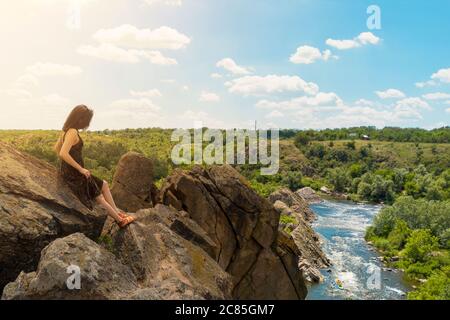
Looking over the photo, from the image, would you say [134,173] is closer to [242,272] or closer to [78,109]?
[242,272]

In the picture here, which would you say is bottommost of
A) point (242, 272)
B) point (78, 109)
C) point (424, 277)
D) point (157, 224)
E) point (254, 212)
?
point (424, 277)

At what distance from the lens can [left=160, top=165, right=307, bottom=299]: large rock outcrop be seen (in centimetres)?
2766

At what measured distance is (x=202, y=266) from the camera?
565 inches

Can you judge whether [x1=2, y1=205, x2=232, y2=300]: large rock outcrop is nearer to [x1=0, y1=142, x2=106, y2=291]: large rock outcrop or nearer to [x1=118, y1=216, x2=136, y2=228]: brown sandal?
[x1=118, y1=216, x2=136, y2=228]: brown sandal

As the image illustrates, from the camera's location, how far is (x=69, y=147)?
14.1 metres

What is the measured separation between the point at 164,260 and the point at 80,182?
13.3 ft

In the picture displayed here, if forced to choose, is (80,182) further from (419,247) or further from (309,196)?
(309,196)

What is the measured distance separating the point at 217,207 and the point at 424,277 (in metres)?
53.6

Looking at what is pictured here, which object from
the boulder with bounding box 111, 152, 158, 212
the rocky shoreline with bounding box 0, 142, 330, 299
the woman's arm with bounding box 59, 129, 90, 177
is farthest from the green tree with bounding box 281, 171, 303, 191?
the woman's arm with bounding box 59, 129, 90, 177

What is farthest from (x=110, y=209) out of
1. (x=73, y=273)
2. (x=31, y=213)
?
(x=73, y=273)

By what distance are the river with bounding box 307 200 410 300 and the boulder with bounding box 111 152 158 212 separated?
35.5 meters

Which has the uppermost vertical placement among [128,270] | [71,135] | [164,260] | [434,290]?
[71,135]
